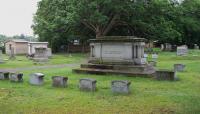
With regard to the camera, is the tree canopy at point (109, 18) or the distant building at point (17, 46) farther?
the distant building at point (17, 46)

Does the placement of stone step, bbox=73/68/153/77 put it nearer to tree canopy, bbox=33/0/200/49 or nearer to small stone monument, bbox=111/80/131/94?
small stone monument, bbox=111/80/131/94

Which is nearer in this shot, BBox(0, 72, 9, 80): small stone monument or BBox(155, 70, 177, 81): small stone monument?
BBox(155, 70, 177, 81): small stone monument

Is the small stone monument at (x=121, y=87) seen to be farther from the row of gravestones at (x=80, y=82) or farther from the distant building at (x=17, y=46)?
the distant building at (x=17, y=46)

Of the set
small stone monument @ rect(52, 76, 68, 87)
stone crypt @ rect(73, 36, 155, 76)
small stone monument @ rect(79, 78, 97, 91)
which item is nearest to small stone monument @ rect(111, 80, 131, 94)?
small stone monument @ rect(79, 78, 97, 91)

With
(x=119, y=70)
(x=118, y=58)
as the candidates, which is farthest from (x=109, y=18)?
(x=119, y=70)

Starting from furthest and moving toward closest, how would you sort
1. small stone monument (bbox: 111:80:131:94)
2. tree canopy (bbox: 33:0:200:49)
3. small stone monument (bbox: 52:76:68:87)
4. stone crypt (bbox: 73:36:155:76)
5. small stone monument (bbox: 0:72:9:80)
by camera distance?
tree canopy (bbox: 33:0:200:49) < stone crypt (bbox: 73:36:155:76) < small stone monument (bbox: 0:72:9:80) < small stone monument (bbox: 52:76:68:87) < small stone monument (bbox: 111:80:131:94)

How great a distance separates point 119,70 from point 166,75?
3648 mm

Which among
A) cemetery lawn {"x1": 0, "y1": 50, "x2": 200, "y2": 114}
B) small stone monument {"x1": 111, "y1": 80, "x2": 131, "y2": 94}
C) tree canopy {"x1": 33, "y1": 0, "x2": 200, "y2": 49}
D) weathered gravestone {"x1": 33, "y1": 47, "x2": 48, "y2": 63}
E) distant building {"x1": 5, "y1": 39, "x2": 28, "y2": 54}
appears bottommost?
cemetery lawn {"x1": 0, "y1": 50, "x2": 200, "y2": 114}

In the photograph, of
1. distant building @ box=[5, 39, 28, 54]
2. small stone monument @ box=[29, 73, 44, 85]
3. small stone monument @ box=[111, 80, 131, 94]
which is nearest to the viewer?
small stone monument @ box=[111, 80, 131, 94]

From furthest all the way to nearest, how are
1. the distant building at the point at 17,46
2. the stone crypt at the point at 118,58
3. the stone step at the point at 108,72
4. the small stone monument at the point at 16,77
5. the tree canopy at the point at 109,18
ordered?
the distant building at the point at 17,46 < the tree canopy at the point at 109,18 < the stone crypt at the point at 118,58 < the stone step at the point at 108,72 < the small stone monument at the point at 16,77

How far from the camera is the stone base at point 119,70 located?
1727 centimetres

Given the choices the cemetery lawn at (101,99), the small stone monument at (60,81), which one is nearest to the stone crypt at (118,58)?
the cemetery lawn at (101,99)

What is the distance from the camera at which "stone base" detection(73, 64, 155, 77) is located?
17266mm

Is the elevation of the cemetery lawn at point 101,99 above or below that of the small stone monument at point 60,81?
below
